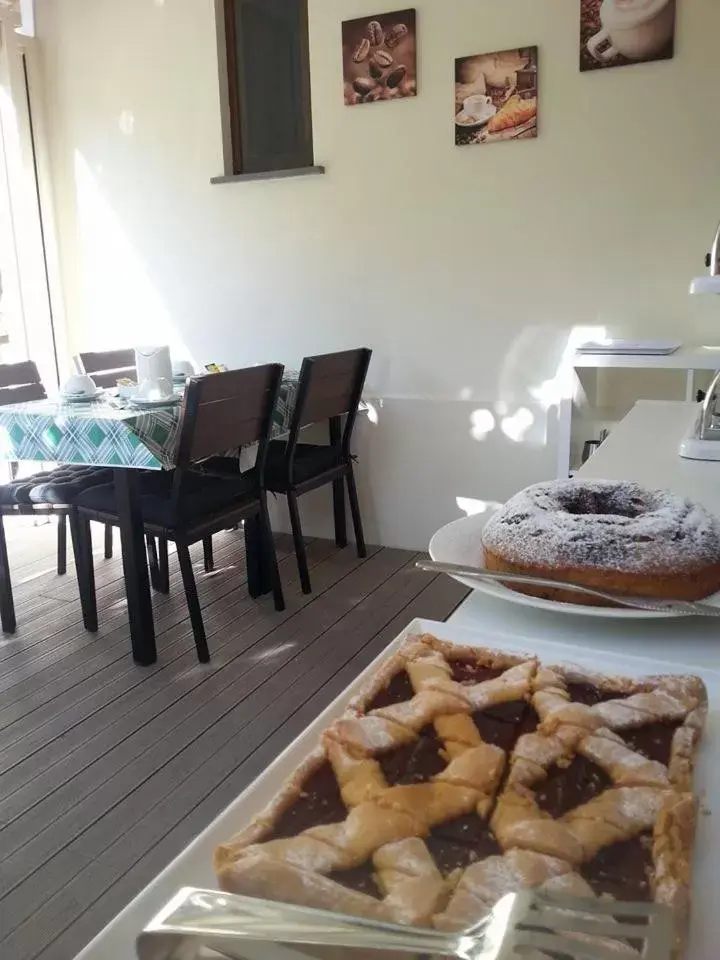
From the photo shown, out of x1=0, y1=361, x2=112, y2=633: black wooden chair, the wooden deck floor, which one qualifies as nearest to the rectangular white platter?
the wooden deck floor

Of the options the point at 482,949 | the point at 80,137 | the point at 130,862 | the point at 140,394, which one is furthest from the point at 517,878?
the point at 80,137

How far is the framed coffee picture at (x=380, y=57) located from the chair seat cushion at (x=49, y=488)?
5.85 feet

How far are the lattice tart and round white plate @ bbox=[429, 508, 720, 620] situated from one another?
101mm

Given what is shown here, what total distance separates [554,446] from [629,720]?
2543 millimetres

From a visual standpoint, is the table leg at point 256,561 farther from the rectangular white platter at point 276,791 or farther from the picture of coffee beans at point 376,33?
the rectangular white platter at point 276,791

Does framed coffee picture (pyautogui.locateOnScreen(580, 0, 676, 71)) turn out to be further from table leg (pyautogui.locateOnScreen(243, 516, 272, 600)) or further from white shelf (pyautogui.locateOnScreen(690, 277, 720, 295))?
table leg (pyautogui.locateOnScreen(243, 516, 272, 600))

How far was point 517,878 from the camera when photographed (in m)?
0.44

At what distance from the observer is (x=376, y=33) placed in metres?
3.00

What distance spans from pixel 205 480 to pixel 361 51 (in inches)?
69.8

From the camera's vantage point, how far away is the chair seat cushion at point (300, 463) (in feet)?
9.62

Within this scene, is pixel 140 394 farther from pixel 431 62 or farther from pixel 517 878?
pixel 517 878

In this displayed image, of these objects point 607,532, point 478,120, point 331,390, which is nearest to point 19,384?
point 331,390

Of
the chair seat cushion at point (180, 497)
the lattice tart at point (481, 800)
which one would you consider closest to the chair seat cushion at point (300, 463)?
the chair seat cushion at point (180, 497)

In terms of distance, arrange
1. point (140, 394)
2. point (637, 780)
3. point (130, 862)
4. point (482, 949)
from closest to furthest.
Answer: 1. point (482, 949)
2. point (637, 780)
3. point (130, 862)
4. point (140, 394)
